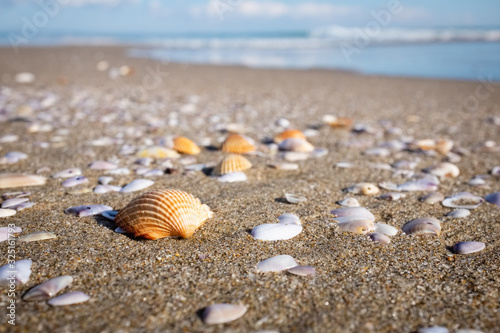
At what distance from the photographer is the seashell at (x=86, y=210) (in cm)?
244

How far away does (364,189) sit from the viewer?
2.93 m

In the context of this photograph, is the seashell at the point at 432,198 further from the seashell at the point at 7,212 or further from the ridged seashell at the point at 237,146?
the seashell at the point at 7,212

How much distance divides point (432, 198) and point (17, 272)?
259 cm

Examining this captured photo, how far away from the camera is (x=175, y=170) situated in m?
3.37

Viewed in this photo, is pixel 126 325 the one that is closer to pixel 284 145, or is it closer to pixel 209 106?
pixel 284 145

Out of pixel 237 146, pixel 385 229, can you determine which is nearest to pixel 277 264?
pixel 385 229

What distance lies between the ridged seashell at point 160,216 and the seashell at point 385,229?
1.07m

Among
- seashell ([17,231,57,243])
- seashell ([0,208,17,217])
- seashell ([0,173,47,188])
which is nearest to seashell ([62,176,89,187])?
seashell ([0,173,47,188])

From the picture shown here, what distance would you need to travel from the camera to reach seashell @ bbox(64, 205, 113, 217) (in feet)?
8.02

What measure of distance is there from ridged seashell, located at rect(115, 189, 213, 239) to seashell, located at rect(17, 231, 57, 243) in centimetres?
37

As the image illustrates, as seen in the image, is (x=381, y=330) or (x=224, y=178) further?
(x=224, y=178)

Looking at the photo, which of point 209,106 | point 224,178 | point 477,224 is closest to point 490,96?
point 209,106

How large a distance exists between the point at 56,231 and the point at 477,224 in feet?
8.36

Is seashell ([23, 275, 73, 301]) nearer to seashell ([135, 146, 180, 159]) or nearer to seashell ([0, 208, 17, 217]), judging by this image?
seashell ([0, 208, 17, 217])
